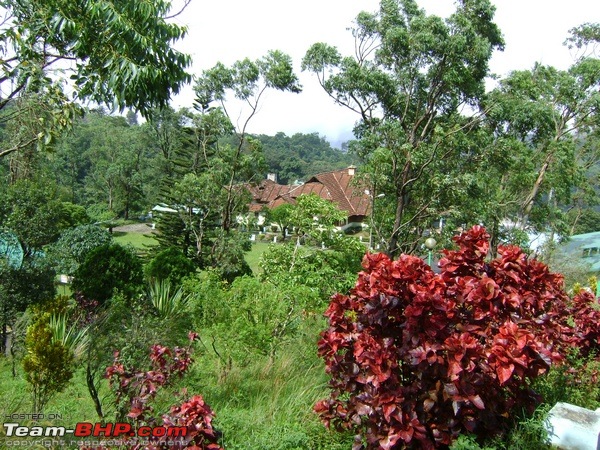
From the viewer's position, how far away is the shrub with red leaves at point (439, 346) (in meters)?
2.71

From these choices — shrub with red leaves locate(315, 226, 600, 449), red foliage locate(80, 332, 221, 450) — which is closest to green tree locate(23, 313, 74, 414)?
red foliage locate(80, 332, 221, 450)

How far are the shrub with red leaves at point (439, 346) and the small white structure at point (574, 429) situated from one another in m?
0.17

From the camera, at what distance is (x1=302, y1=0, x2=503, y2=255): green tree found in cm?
943

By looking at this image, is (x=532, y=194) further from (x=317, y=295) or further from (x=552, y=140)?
(x=317, y=295)

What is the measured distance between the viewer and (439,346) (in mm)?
2766

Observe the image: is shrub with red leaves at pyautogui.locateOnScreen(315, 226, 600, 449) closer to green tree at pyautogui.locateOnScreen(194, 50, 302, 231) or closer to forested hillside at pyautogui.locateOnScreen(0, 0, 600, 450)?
forested hillside at pyautogui.locateOnScreen(0, 0, 600, 450)

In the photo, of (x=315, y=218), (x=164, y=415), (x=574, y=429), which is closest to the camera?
(x=164, y=415)

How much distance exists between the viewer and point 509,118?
9.91m

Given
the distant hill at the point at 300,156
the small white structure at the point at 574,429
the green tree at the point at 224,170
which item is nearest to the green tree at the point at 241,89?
the green tree at the point at 224,170

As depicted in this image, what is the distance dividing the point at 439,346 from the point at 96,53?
11.5 feet

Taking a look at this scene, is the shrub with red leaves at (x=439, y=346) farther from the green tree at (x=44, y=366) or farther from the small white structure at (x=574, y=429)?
the green tree at (x=44, y=366)

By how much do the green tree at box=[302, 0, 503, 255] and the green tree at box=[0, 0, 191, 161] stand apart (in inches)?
248

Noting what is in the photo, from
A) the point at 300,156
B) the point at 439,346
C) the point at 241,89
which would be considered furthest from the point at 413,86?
the point at 300,156

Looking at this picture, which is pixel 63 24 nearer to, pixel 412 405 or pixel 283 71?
pixel 412 405
